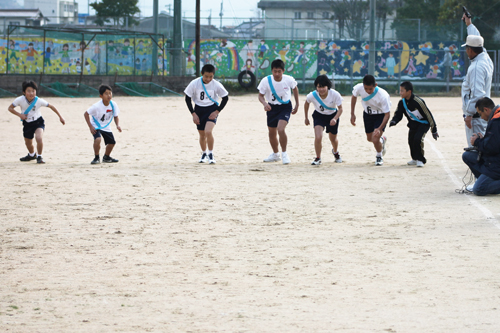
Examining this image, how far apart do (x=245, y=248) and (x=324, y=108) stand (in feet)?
18.8

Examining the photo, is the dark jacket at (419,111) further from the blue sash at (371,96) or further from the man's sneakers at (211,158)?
the man's sneakers at (211,158)

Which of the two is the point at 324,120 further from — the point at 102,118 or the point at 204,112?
the point at 102,118

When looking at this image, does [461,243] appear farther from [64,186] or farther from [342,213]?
[64,186]

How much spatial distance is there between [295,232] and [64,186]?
3.84 metres

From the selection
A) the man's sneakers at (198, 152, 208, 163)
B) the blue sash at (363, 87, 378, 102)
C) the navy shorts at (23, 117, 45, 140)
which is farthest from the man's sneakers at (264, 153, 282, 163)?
the navy shorts at (23, 117, 45, 140)

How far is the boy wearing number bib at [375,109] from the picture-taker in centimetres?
1077

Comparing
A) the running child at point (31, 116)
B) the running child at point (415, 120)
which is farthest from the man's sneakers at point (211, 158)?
the running child at point (415, 120)

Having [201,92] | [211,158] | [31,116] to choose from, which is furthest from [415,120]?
[31,116]

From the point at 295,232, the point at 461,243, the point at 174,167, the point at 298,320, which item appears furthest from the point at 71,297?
the point at 174,167

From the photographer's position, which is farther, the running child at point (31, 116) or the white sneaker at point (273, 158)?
the white sneaker at point (273, 158)

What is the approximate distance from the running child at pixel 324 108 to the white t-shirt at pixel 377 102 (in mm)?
372

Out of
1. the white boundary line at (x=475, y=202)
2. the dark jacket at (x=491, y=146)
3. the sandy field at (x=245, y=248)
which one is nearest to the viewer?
the sandy field at (x=245, y=248)

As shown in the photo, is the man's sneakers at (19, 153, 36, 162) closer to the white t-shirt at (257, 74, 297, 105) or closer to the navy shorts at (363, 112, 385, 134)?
the white t-shirt at (257, 74, 297, 105)

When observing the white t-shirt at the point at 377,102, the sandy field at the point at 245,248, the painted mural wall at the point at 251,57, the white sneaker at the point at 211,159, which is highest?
the painted mural wall at the point at 251,57
